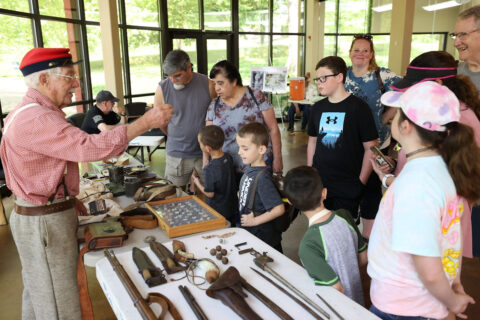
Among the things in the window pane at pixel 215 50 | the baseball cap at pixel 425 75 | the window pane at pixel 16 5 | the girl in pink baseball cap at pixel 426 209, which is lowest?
the girl in pink baseball cap at pixel 426 209

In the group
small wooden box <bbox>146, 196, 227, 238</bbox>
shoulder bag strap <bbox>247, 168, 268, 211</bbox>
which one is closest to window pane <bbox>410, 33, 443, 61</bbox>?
shoulder bag strap <bbox>247, 168, 268, 211</bbox>

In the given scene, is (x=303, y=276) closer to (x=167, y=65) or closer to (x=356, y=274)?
(x=356, y=274)

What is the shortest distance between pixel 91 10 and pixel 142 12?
1.37 m

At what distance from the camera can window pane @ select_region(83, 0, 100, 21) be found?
682 cm

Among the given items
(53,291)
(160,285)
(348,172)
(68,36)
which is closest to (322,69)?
(348,172)

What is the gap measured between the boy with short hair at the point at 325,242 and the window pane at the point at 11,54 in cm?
485

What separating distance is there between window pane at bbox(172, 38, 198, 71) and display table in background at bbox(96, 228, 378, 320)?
7916 millimetres

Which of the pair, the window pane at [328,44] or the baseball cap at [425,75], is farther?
the window pane at [328,44]

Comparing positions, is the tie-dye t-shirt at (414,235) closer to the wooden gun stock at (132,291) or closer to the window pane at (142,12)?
the wooden gun stock at (132,291)

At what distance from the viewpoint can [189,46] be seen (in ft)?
30.3

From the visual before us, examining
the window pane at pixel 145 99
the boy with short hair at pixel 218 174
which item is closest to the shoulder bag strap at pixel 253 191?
the boy with short hair at pixel 218 174

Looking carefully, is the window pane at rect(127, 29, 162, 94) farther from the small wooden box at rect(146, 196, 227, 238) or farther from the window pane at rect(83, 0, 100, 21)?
the small wooden box at rect(146, 196, 227, 238)

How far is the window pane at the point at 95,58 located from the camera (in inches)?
275

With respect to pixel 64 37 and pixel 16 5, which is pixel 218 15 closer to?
pixel 64 37
